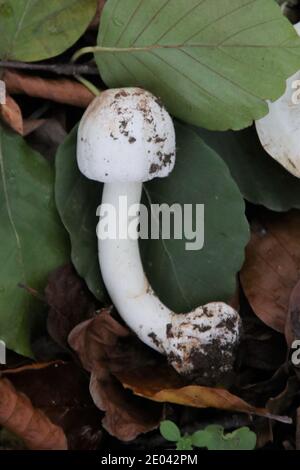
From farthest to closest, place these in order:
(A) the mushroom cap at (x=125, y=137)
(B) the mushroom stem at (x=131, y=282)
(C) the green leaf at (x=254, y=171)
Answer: (C) the green leaf at (x=254, y=171) → (B) the mushroom stem at (x=131, y=282) → (A) the mushroom cap at (x=125, y=137)

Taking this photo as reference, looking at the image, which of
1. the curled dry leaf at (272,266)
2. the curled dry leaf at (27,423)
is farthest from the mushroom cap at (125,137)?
the curled dry leaf at (27,423)

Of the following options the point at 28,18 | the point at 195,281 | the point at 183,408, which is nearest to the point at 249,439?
the point at 183,408

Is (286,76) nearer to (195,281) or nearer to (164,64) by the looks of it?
(164,64)

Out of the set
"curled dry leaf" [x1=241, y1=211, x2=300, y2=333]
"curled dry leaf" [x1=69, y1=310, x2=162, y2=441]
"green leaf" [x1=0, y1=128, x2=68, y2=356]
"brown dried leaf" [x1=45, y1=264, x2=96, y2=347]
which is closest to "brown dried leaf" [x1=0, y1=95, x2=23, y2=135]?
"green leaf" [x1=0, y1=128, x2=68, y2=356]

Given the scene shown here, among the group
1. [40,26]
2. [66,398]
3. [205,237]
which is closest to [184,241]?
[205,237]

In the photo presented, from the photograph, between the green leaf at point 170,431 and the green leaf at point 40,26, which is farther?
the green leaf at point 40,26

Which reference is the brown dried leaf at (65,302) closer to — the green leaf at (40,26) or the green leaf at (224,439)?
the green leaf at (224,439)

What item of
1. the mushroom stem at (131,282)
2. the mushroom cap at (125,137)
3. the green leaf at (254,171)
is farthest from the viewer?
the green leaf at (254,171)

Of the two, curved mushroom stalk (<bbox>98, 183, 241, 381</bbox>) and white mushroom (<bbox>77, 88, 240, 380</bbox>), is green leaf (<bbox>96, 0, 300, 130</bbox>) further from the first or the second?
curved mushroom stalk (<bbox>98, 183, 241, 381</bbox>)
